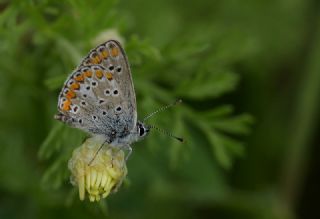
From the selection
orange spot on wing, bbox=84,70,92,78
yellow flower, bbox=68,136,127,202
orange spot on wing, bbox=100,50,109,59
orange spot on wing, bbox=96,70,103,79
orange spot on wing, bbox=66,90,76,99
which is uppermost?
orange spot on wing, bbox=100,50,109,59

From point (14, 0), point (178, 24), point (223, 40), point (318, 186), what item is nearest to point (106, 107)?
point (14, 0)

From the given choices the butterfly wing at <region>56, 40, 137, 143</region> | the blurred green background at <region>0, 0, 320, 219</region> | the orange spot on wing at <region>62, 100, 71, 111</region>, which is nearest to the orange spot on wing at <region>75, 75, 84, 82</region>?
the butterfly wing at <region>56, 40, 137, 143</region>

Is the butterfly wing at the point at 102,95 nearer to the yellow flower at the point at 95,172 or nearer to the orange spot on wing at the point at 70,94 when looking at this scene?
the orange spot on wing at the point at 70,94

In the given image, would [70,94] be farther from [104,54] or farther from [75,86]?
[104,54]

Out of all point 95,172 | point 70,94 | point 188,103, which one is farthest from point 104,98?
point 188,103

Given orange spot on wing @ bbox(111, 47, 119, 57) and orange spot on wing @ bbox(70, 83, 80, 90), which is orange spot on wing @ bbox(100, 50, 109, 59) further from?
orange spot on wing @ bbox(70, 83, 80, 90)

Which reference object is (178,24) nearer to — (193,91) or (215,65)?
(215,65)
